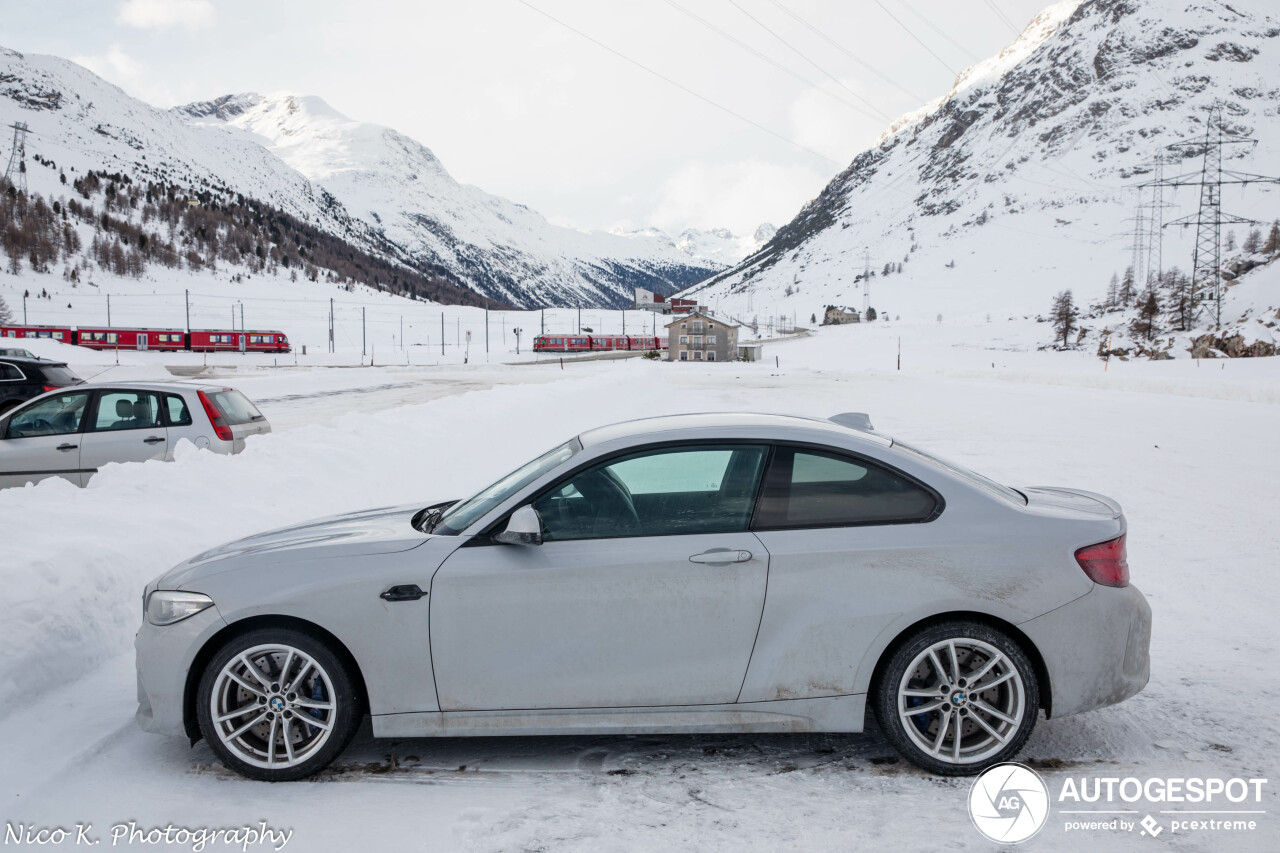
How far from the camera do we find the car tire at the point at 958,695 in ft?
11.2

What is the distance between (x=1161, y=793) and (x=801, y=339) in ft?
347

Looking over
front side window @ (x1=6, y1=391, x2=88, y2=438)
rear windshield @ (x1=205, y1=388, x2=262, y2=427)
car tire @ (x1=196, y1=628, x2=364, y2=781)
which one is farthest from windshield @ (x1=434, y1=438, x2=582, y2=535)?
front side window @ (x1=6, y1=391, x2=88, y2=438)

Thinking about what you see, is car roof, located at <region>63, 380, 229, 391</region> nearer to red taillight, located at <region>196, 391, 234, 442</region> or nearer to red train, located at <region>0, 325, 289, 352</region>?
red taillight, located at <region>196, 391, 234, 442</region>

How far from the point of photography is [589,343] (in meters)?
94.1

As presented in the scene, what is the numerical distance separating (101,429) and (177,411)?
2.61ft

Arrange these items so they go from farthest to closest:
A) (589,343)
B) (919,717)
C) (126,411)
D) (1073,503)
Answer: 1. (589,343)
2. (126,411)
3. (1073,503)
4. (919,717)

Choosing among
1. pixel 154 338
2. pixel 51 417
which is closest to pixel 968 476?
pixel 51 417

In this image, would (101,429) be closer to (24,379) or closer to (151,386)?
(151,386)

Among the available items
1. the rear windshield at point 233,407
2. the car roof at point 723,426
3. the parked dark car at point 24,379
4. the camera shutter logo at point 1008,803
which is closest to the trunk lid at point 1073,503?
the car roof at point 723,426

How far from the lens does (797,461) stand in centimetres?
363

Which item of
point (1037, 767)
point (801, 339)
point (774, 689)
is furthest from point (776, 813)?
point (801, 339)

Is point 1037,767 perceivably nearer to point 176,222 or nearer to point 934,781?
point 934,781

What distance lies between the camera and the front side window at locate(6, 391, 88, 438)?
30.0 ft

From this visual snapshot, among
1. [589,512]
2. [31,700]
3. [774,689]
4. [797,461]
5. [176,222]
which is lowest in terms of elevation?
[31,700]
